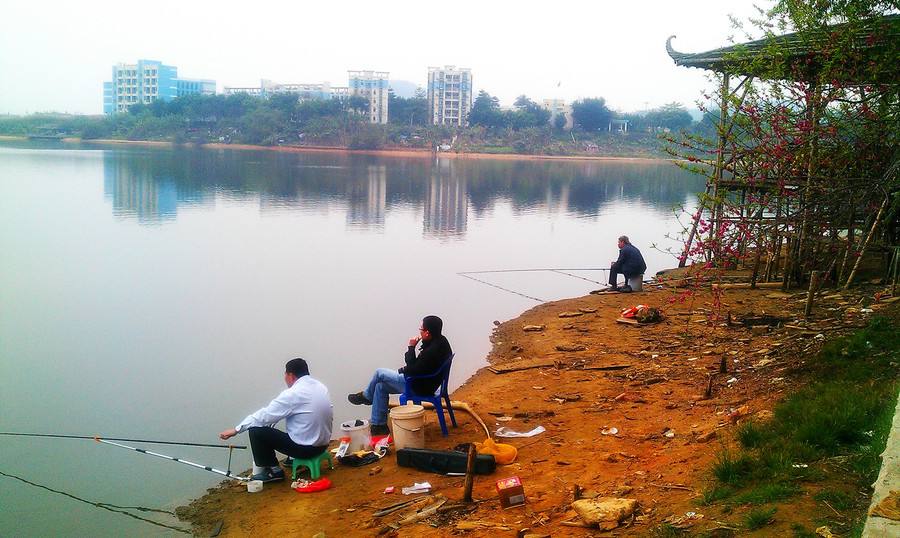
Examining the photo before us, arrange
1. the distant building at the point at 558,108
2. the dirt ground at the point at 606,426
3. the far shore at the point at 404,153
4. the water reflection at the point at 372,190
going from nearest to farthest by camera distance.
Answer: the dirt ground at the point at 606,426 → the water reflection at the point at 372,190 → the far shore at the point at 404,153 → the distant building at the point at 558,108

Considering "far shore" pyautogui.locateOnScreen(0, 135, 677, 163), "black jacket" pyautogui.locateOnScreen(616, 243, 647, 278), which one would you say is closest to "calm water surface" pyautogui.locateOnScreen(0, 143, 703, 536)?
"black jacket" pyautogui.locateOnScreen(616, 243, 647, 278)

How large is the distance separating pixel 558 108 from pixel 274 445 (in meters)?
127

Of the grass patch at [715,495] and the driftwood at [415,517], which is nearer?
the grass patch at [715,495]

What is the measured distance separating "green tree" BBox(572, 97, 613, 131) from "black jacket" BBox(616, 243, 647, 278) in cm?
9449

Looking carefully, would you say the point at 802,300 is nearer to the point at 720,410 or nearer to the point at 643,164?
the point at 720,410

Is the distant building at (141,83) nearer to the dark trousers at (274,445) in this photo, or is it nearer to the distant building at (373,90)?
the distant building at (373,90)

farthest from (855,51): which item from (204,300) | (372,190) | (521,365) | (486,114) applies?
(486,114)

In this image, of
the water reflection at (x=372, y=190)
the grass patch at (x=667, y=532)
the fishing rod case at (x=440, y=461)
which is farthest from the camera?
the water reflection at (x=372, y=190)

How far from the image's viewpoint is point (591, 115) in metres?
106

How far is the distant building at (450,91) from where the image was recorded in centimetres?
12350

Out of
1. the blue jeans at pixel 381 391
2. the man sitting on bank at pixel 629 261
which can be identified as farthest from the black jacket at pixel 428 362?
the man sitting on bank at pixel 629 261

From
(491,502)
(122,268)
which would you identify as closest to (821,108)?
(491,502)

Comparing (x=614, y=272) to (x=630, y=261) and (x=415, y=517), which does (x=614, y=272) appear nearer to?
(x=630, y=261)

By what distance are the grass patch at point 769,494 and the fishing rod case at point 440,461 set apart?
7.19 ft
